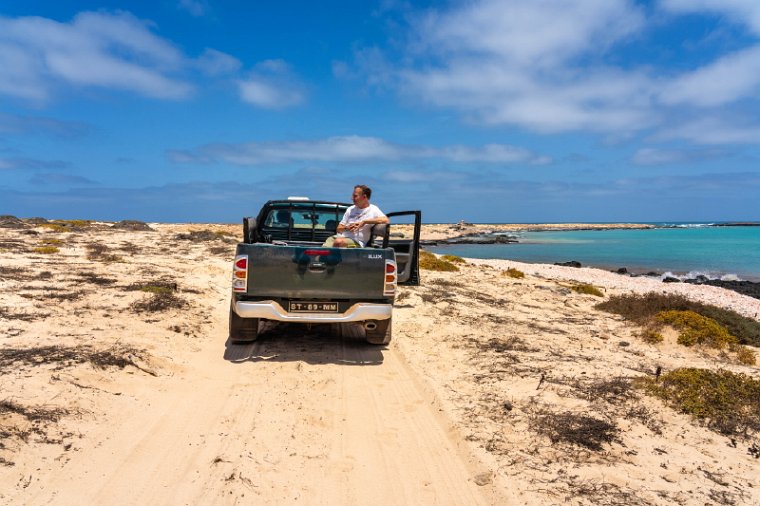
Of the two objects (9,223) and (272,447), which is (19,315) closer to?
(272,447)

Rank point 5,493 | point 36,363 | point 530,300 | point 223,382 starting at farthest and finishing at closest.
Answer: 1. point 530,300
2. point 223,382
3. point 36,363
4. point 5,493

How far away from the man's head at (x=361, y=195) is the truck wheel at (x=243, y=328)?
2.58 metres

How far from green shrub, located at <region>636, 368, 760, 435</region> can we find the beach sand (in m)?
0.19

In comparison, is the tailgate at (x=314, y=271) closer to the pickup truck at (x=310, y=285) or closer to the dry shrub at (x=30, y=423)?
the pickup truck at (x=310, y=285)

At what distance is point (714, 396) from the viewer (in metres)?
4.93

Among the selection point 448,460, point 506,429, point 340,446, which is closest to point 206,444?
point 340,446

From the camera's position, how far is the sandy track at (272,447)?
324cm

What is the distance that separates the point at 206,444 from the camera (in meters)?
3.88

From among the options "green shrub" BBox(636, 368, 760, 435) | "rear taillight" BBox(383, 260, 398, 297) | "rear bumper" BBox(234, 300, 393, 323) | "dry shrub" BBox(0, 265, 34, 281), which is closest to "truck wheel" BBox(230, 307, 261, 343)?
"rear bumper" BBox(234, 300, 393, 323)

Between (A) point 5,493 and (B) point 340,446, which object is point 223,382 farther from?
(A) point 5,493

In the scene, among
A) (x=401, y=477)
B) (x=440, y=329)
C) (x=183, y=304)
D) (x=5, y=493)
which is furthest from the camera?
(x=183, y=304)

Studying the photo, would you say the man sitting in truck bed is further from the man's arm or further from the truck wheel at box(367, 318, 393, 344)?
the truck wheel at box(367, 318, 393, 344)

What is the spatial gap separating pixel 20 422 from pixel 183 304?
5377 millimetres

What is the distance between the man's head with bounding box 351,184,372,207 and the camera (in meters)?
7.54
